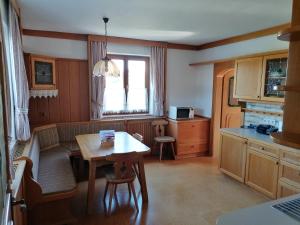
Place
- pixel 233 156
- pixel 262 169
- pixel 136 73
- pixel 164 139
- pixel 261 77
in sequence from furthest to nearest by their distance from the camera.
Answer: pixel 136 73
pixel 164 139
pixel 233 156
pixel 261 77
pixel 262 169

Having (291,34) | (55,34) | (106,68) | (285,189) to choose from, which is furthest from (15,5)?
(285,189)

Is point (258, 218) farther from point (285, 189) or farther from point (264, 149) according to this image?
point (264, 149)

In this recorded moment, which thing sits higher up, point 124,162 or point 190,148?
point 124,162

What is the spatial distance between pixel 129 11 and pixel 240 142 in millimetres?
A: 2564

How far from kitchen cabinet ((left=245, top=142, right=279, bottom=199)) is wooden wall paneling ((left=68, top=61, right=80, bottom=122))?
3.22 metres

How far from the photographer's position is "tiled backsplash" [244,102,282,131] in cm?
360

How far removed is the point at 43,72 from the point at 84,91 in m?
0.87

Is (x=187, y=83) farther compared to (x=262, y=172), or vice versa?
(x=187, y=83)

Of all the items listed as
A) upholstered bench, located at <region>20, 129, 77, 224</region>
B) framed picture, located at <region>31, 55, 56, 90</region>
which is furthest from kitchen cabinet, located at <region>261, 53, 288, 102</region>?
framed picture, located at <region>31, 55, 56, 90</region>

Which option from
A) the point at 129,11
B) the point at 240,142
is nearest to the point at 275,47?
the point at 240,142

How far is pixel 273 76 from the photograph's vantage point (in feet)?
11.0

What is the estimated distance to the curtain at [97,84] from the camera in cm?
437

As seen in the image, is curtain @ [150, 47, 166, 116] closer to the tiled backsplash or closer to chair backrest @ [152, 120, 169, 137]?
chair backrest @ [152, 120, 169, 137]

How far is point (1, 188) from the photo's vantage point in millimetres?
994
